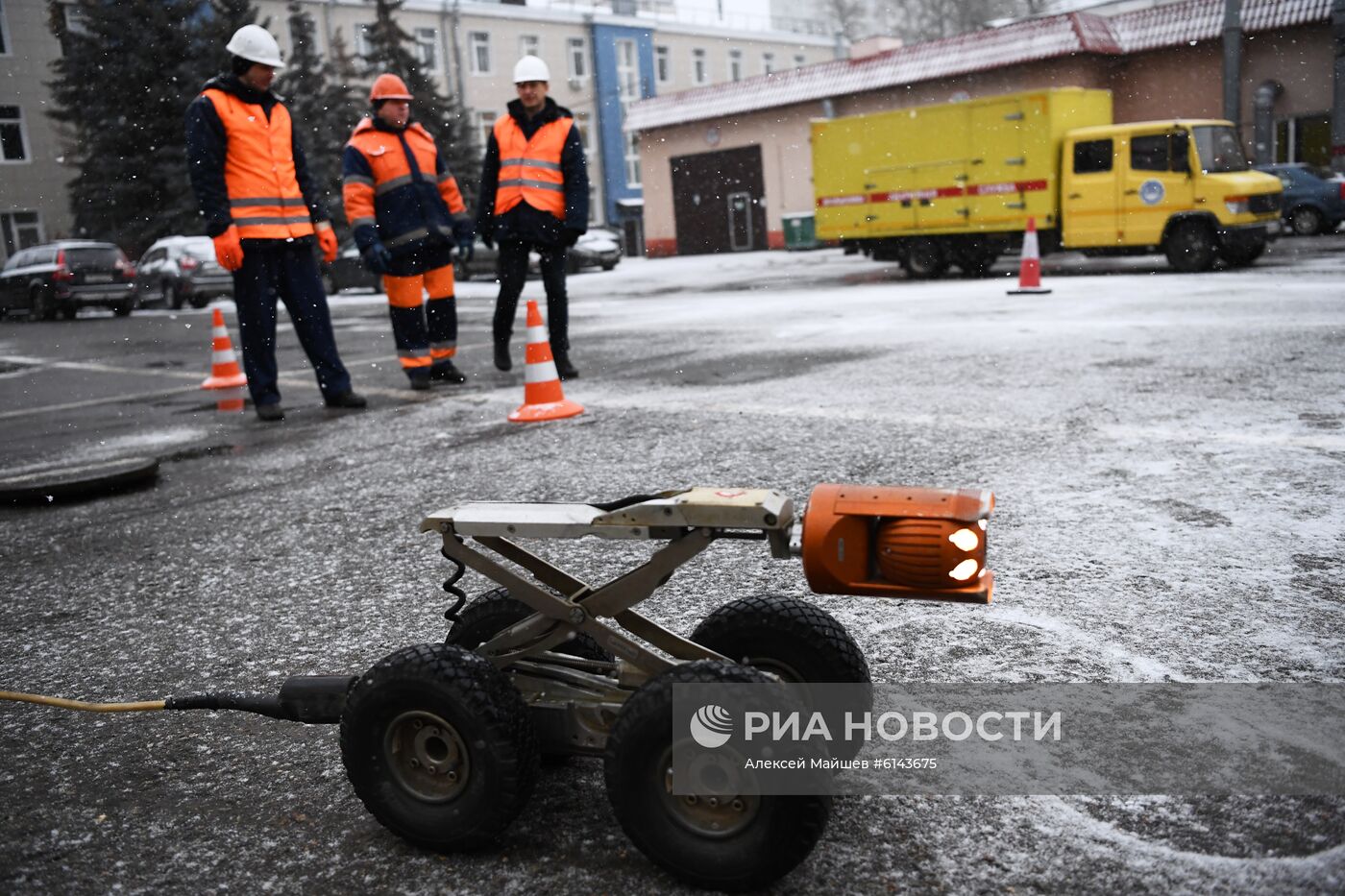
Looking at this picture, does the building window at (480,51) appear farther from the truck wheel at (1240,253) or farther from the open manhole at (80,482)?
the open manhole at (80,482)

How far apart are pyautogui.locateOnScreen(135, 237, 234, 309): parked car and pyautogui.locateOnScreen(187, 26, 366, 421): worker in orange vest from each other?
17558 millimetres

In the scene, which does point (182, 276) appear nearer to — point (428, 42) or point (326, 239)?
point (326, 239)

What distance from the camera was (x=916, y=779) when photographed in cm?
230

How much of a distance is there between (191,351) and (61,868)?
480 inches

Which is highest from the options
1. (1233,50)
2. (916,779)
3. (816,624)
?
(1233,50)

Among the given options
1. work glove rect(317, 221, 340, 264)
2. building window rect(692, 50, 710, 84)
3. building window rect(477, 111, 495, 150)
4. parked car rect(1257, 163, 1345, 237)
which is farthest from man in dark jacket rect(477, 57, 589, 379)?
building window rect(692, 50, 710, 84)

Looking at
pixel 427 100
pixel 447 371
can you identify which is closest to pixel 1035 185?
pixel 447 371

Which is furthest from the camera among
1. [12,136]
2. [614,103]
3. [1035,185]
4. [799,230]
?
[614,103]

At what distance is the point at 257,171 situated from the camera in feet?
23.1

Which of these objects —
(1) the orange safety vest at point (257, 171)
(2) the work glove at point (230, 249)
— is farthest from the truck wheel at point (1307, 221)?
(2) the work glove at point (230, 249)

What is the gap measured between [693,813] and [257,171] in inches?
239

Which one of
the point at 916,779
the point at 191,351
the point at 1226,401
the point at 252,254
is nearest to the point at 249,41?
the point at 252,254

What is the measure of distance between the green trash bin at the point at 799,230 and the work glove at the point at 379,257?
86.5 ft

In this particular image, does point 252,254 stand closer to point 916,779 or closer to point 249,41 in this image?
point 249,41
